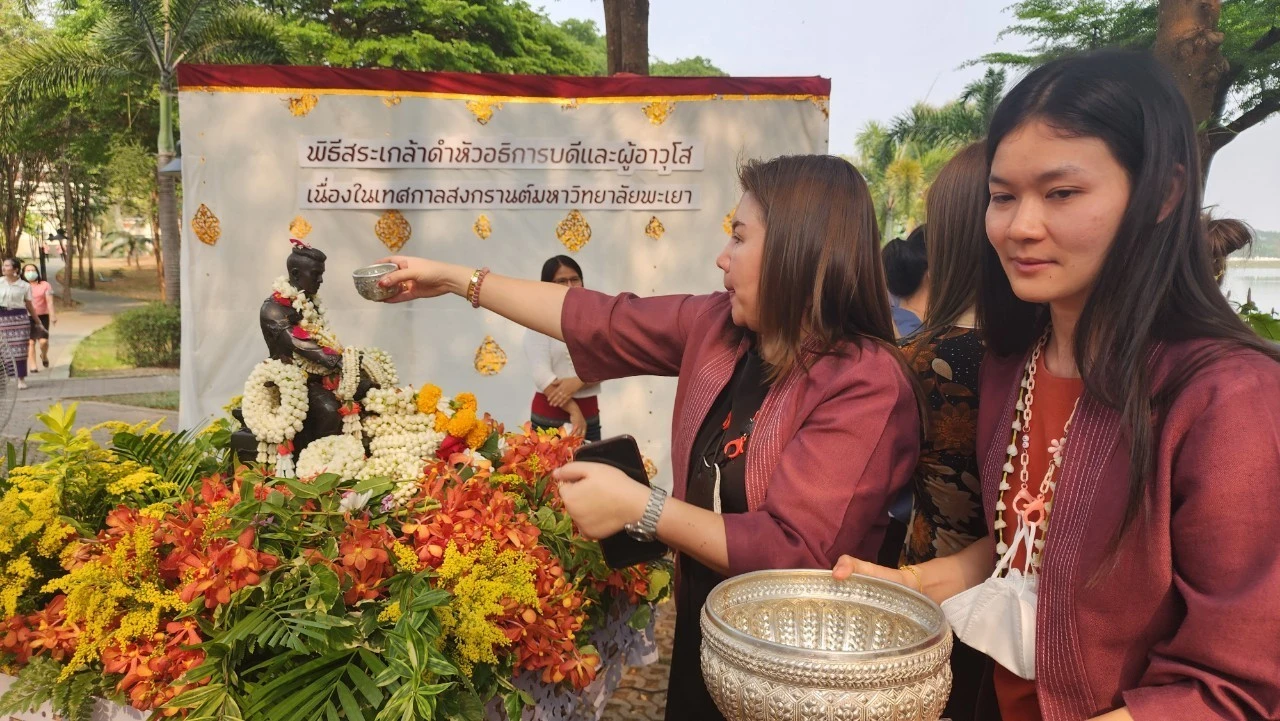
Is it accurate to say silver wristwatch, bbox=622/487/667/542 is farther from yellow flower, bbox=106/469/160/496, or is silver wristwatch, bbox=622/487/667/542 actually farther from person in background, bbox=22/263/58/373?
person in background, bbox=22/263/58/373

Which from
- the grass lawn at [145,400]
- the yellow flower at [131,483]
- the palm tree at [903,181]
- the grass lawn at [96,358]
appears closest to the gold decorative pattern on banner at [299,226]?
the yellow flower at [131,483]

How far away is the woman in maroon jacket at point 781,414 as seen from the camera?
147 centimetres

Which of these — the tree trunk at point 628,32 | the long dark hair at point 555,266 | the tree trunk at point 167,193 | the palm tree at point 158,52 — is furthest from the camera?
the tree trunk at point 167,193

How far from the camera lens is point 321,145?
204 inches

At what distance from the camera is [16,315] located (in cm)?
1139

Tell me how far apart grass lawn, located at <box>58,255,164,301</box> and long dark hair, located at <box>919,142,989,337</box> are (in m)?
29.6

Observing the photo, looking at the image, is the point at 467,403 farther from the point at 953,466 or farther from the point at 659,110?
the point at 659,110

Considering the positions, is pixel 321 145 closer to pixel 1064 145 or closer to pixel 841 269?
pixel 841 269

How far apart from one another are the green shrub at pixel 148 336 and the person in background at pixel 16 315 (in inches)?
82.1

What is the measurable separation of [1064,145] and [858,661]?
2.27 ft

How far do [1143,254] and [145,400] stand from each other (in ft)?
40.6

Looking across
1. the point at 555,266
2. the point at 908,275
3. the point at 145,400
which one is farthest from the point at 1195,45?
the point at 145,400

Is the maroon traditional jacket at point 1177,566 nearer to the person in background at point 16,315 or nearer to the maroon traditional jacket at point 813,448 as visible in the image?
the maroon traditional jacket at point 813,448

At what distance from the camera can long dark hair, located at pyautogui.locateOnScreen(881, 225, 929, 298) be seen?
127 inches
